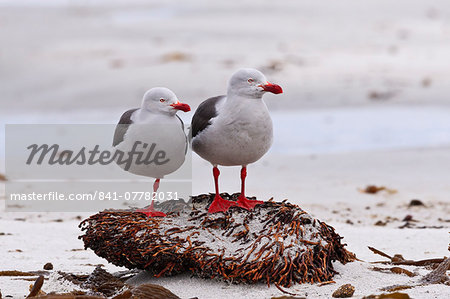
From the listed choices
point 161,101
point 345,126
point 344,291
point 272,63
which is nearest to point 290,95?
point 272,63

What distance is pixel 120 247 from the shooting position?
12.8 ft

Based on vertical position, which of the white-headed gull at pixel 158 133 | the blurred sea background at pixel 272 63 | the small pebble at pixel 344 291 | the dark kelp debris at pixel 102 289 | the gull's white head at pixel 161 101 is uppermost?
the blurred sea background at pixel 272 63

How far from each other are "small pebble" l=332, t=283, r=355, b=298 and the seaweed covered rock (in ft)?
0.70

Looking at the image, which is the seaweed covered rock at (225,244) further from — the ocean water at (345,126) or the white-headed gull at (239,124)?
the ocean water at (345,126)

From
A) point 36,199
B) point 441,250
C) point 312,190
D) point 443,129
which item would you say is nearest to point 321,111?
point 443,129

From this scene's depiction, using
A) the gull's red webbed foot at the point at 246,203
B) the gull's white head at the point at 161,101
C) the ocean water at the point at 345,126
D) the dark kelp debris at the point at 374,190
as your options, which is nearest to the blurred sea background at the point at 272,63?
the ocean water at the point at 345,126

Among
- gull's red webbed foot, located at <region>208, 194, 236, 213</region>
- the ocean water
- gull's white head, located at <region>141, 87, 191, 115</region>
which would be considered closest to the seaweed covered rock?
gull's red webbed foot, located at <region>208, 194, 236, 213</region>

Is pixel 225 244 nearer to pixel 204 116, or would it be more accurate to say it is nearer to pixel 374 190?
pixel 204 116

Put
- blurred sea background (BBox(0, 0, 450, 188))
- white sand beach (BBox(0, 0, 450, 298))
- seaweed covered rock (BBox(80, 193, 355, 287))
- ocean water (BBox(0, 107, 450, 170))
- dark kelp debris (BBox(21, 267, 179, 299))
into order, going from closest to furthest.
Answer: dark kelp debris (BBox(21, 267, 179, 299))
seaweed covered rock (BBox(80, 193, 355, 287))
white sand beach (BBox(0, 0, 450, 298))
ocean water (BBox(0, 107, 450, 170))
blurred sea background (BBox(0, 0, 450, 188))

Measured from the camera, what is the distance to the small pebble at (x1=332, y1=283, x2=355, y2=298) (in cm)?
365

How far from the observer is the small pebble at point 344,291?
365 centimetres

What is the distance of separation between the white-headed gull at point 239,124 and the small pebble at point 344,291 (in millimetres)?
787

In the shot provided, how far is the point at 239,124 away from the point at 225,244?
2.05 feet

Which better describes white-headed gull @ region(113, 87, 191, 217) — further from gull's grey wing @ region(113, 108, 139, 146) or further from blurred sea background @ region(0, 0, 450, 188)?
blurred sea background @ region(0, 0, 450, 188)
